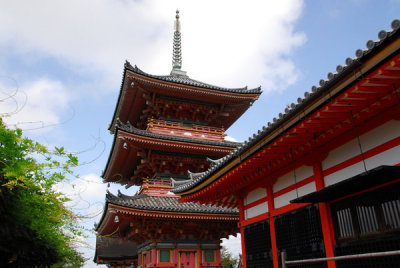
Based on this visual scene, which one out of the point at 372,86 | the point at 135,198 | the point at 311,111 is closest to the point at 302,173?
the point at 311,111

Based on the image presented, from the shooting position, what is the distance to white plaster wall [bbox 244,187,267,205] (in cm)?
959

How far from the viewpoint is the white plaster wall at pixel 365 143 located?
583 centimetres

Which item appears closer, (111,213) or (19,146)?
(19,146)

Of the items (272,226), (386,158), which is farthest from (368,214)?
(272,226)

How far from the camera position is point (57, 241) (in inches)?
323

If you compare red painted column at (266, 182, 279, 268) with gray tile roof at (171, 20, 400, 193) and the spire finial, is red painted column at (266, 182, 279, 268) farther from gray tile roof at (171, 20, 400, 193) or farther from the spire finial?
the spire finial

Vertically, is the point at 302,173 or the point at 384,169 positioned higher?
the point at 302,173

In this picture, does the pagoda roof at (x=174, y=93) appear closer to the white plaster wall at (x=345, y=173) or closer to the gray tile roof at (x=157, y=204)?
the gray tile roof at (x=157, y=204)

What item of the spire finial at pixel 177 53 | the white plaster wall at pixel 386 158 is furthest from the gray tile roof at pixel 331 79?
the spire finial at pixel 177 53

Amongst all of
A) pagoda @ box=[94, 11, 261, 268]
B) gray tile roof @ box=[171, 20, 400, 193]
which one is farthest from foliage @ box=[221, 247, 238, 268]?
gray tile roof @ box=[171, 20, 400, 193]

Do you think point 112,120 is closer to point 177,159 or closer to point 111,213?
point 177,159

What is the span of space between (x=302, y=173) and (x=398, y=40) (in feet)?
14.7

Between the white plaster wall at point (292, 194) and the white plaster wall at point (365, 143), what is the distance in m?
0.63

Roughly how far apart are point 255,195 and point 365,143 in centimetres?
431
